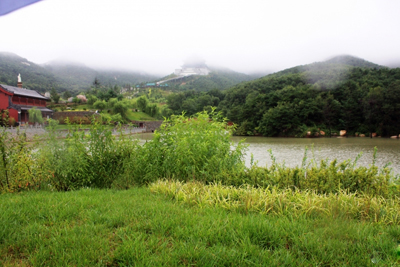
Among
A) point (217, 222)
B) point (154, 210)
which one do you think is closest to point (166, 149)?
point (154, 210)

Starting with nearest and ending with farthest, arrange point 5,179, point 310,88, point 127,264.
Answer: point 127,264 < point 5,179 < point 310,88

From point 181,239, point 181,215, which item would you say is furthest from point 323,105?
point 181,239

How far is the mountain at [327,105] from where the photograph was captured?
28.5 meters

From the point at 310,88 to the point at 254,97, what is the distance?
8695 mm

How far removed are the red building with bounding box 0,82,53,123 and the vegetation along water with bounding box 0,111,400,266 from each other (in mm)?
29582

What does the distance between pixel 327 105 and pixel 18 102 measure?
43.1 m

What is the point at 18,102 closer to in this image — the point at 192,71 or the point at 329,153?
the point at 329,153

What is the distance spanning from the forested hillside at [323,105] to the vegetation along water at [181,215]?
85.2 ft

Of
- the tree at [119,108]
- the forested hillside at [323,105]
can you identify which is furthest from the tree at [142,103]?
the forested hillside at [323,105]

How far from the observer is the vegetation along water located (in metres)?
1.66

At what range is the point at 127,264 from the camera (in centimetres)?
160

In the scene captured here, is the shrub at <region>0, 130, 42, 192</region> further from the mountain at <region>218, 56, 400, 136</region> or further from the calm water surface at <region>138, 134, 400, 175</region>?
the mountain at <region>218, 56, 400, 136</region>

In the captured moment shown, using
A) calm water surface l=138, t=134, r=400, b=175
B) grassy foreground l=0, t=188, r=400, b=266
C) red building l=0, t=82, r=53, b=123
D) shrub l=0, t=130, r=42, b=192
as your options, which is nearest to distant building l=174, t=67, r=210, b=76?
red building l=0, t=82, r=53, b=123

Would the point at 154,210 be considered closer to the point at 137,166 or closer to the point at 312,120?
the point at 137,166
